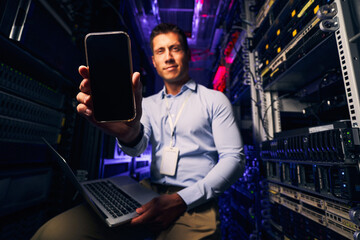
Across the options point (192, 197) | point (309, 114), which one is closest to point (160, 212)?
point (192, 197)

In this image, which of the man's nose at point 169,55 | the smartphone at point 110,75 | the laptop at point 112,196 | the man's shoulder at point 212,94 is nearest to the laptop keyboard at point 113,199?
the laptop at point 112,196

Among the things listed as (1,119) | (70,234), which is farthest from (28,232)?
(1,119)

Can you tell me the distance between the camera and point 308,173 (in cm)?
83

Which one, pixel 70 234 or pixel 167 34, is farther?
pixel 167 34

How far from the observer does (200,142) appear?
1.07 m

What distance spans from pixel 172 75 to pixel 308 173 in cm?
94

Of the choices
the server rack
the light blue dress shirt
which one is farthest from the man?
the server rack

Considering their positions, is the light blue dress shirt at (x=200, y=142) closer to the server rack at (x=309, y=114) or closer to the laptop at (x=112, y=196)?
the laptop at (x=112, y=196)

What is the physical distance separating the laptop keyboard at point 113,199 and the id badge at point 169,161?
26cm

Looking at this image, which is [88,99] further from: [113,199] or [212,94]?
[212,94]

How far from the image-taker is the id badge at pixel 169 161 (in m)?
1.01

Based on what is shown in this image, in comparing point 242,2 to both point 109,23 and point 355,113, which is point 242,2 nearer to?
point 109,23

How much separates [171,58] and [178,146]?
601mm

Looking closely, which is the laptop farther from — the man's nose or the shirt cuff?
the man's nose
